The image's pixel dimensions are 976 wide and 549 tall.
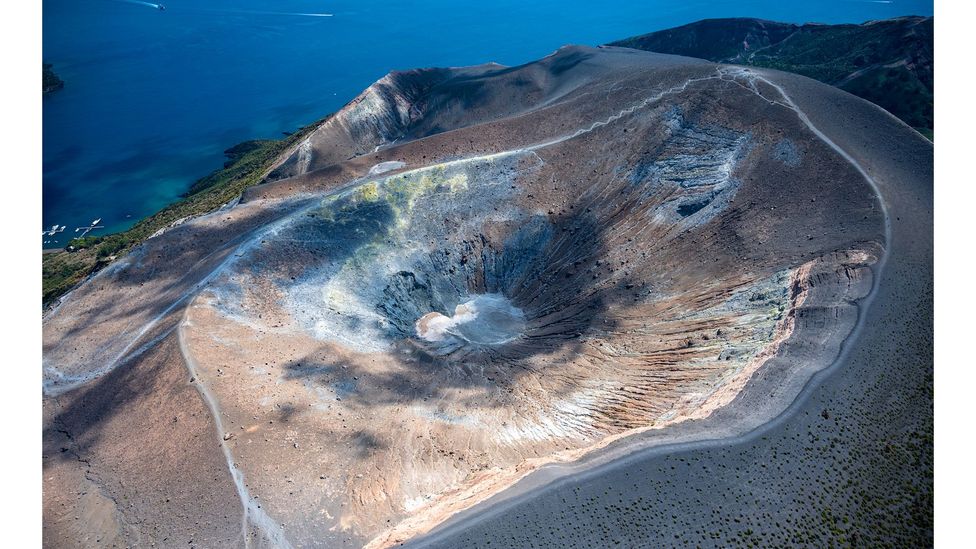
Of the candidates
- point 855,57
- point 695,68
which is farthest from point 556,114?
point 855,57

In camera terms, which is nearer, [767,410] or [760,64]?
[767,410]

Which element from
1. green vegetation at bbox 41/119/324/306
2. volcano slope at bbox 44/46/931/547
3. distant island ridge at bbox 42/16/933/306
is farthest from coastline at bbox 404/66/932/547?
green vegetation at bbox 41/119/324/306

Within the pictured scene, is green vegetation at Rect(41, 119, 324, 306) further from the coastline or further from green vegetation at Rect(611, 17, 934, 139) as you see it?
green vegetation at Rect(611, 17, 934, 139)

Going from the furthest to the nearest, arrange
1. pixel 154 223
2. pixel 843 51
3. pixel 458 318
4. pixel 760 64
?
pixel 760 64
pixel 843 51
pixel 154 223
pixel 458 318

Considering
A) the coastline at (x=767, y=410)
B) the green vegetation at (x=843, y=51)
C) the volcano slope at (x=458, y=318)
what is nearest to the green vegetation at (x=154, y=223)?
the volcano slope at (x=458, y=318)

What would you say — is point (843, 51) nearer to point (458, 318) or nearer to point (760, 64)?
point (760, 64)

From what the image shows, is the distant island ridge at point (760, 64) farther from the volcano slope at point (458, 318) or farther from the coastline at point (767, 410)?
the coastline at point (767, 410)

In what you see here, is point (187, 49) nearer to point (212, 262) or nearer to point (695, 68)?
point (212, 262)

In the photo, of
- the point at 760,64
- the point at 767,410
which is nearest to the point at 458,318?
the point at 767,410
